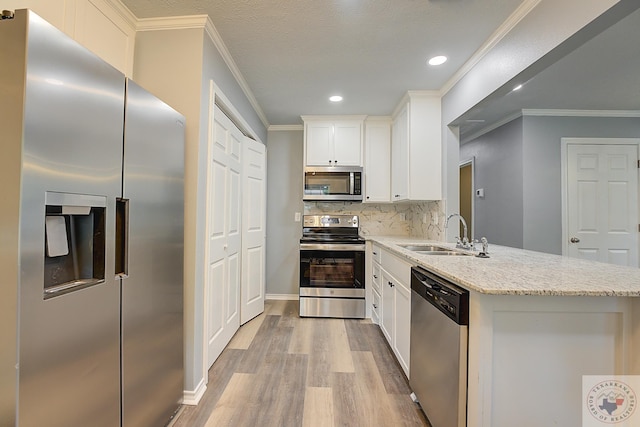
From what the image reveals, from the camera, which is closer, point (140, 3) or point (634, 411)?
point (634, 411)

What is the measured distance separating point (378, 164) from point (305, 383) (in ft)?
8.41

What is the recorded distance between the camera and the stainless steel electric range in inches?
121

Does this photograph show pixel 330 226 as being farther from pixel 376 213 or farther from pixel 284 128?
pixel 284 128

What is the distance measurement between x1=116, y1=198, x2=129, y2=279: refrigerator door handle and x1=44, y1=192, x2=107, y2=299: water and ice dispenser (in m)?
0.11

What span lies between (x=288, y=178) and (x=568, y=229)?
348cm

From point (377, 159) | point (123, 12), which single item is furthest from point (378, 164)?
point (123, 12)

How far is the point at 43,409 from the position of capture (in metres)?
0.82

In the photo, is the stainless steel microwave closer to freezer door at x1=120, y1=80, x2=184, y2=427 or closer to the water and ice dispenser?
freezer door at x1=120, y1=80, x2=184, y2=427

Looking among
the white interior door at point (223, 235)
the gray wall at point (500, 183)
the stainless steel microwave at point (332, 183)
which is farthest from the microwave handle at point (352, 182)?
the gray wall at point (500, 183)

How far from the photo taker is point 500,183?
11.6ft

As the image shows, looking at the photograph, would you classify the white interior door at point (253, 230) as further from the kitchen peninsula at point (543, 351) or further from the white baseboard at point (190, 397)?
the kitchen peninsula at point (543, 351)

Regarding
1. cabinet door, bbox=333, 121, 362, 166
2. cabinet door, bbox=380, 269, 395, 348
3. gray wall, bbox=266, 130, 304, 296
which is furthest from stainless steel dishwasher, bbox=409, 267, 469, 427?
gray wall, bbox=266, 130, 304, 296

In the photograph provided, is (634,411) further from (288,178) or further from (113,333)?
(288,178)

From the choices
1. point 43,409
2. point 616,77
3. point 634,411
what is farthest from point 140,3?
point 616,77
